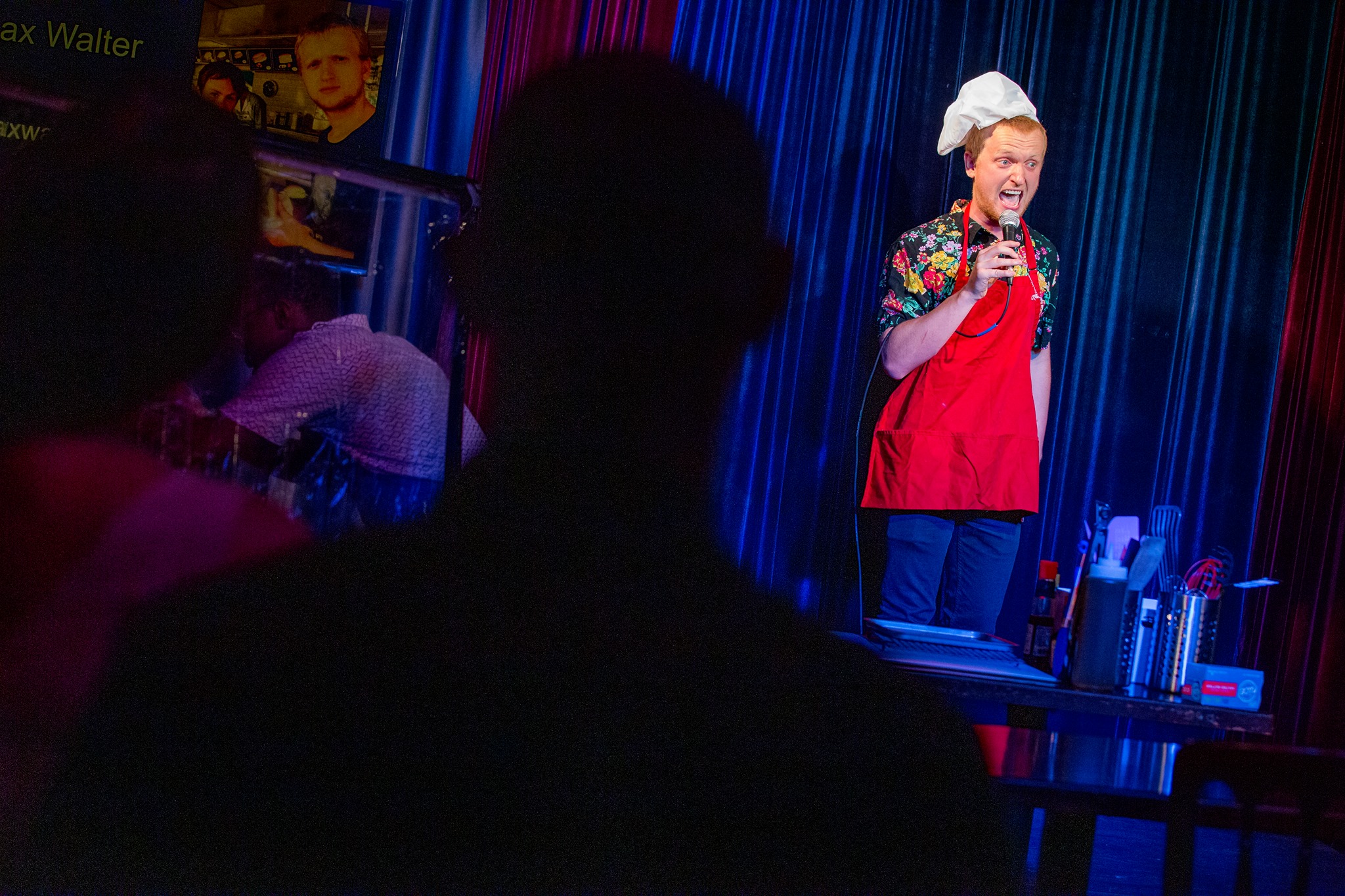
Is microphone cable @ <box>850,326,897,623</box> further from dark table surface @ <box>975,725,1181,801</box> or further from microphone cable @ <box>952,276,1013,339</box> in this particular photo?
dark table surface @ <box>975,725,1181,801</box>

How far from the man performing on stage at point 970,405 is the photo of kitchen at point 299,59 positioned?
1.56 meters

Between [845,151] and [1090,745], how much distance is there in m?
2.53

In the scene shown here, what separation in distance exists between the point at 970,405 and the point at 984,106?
79cm

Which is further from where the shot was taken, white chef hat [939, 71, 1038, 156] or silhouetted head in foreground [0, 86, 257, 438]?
white chef hat [939, 71, 1038, 156]

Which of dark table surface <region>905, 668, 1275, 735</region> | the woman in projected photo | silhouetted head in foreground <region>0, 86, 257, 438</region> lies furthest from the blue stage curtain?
silhouetted head in foreground <region>0, 86, 257, 438</region>

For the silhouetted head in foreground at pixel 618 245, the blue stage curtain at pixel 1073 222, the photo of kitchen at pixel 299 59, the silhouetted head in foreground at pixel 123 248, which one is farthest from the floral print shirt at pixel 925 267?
the silhouetted head in foreground at pixel 618 245

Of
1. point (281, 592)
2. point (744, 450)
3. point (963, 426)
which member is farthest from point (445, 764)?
point (744, 450)

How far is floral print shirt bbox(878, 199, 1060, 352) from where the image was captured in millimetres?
2648

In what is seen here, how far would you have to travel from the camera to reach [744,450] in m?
3.44

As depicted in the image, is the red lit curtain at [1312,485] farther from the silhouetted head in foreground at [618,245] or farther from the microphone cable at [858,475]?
the silhouetted head in foreground at [618,245]

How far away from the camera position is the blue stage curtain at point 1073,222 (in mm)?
3449

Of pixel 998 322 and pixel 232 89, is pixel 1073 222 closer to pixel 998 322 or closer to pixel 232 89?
pixel 998 322

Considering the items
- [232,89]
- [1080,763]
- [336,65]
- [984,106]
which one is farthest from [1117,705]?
[232,89]

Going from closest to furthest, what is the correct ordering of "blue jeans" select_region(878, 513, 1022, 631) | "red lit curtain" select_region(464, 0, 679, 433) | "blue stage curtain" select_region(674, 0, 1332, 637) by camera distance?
"blue jeans" select_region(878, 513, 1022, 631) → "red lit curtain" select_region(464, 0, 679, 433) → "blue stage curtain" select_region(674, 0, 1332, 637)
